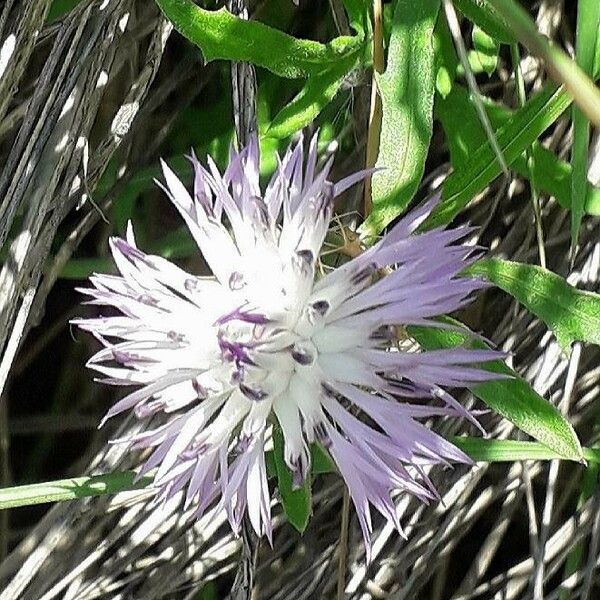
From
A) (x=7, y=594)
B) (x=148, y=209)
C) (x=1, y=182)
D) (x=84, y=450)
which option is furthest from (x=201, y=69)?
(x=7, y=594)

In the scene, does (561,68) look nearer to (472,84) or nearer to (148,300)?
(472,84)

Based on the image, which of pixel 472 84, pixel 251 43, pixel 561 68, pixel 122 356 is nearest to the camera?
pixel 561 68

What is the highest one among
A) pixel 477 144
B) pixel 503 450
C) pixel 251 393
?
pixel 477 144

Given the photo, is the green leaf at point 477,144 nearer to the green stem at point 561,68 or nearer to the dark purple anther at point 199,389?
the dark purple anther at point 199,389

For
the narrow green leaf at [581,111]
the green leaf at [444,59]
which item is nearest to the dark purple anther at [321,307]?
the narrow green leaf at [581,111]

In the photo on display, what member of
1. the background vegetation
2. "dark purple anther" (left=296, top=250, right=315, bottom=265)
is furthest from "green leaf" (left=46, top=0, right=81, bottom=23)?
"dark purple anther" (left=296, top=250, right=315, bottom=265)

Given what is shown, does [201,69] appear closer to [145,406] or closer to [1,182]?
[1,182]

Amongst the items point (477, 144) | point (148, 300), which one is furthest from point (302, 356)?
point (477, 144)

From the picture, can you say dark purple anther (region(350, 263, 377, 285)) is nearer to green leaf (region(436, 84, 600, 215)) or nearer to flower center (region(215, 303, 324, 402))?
flower center (region(215, 303, 324, 402))
